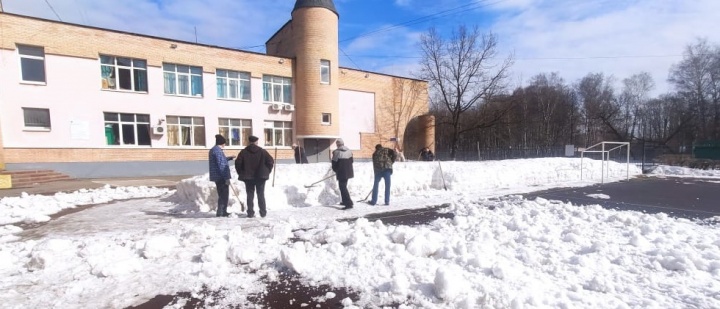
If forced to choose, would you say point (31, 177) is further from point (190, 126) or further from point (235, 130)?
point (235, 130)

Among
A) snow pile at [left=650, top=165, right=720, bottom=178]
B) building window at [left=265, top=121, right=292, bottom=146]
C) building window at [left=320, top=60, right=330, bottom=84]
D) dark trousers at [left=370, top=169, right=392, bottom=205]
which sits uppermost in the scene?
building window at [left=320, top=60, right=330, bottom=84]

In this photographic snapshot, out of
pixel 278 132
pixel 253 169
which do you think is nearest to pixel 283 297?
pixel 253 169

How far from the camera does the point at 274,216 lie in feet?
23.4

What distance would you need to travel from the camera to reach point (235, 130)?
915 inches

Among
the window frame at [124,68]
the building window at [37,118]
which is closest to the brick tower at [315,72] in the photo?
the window frame at [124,68]

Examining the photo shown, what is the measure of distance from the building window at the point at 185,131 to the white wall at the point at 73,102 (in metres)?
0.36

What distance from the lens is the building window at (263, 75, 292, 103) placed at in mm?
24438

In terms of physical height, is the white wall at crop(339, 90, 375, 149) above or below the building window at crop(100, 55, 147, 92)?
below

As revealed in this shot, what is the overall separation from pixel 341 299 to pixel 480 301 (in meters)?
1.30

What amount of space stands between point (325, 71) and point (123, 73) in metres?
12.7

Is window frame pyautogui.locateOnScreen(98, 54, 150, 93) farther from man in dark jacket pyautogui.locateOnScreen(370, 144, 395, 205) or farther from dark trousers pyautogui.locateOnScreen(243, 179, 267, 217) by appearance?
man in dark jacket pyautogui.locateOnScreen(370, 144, 395, 205)

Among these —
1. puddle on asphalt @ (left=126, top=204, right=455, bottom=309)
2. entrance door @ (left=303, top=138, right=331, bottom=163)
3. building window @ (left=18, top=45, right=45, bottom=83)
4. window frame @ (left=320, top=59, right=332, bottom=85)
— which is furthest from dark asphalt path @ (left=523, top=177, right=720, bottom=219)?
building window @ (left=18, top=45, right=45, bottom=83)

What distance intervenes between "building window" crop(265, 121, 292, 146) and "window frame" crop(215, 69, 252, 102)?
2499 mm

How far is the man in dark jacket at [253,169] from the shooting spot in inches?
270
